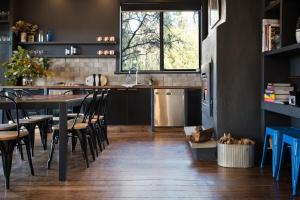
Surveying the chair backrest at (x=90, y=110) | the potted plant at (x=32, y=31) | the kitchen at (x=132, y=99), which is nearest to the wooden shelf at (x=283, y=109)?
the kitchen at (x=132, y=99)

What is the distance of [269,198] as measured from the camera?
2.78m

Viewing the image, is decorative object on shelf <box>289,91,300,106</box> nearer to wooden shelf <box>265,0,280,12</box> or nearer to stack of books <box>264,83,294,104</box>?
stack of books <box>264,83,294,104</box>

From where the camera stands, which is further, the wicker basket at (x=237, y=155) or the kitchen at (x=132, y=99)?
the wicker basket at (x=237, y=155)

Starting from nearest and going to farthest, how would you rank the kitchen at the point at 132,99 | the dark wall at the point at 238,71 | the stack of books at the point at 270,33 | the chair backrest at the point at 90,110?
the kitchen at the point at 132,99 < the stack of books at the point at 270,33 < the chair backrest at the point at 90,110 < the dark wall at the point at 238,71

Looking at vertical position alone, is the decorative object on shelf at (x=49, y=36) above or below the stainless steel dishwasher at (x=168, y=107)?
above

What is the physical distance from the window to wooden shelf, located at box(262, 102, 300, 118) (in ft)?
12.5

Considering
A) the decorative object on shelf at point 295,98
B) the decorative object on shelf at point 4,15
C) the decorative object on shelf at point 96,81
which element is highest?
the decorative object on shelf at point 4,15

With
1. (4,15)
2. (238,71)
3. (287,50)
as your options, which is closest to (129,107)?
(238,71)

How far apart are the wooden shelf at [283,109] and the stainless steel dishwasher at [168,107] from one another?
9.75 feet

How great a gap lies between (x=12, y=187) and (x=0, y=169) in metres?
0.72

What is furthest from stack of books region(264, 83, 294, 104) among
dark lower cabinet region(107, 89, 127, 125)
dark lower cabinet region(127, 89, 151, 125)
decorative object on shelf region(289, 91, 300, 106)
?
dark lower cabinet region(107, 89, 127, 125)

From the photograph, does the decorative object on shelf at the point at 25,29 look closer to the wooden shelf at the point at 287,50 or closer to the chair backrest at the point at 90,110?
the chair backrest at the point at 90,110

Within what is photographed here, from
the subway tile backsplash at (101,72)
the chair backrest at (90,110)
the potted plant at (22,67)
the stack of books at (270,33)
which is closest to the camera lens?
the stack of books at (270,33)

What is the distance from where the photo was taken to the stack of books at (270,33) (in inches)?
151
